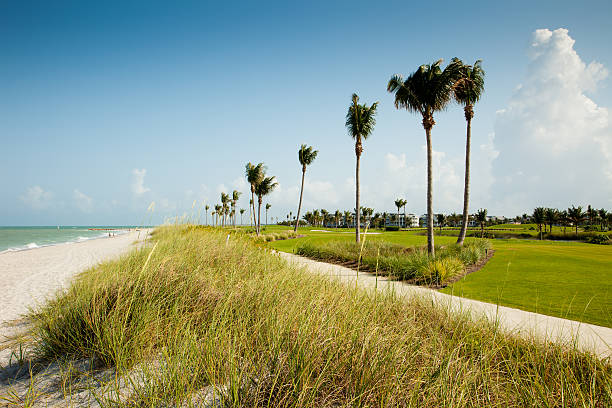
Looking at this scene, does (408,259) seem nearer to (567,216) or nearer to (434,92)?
(434,92)

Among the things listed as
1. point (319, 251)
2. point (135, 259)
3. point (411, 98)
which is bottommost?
point (319, 251)

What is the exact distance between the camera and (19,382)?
2393 mm

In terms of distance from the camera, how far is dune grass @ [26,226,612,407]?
1.83 metres

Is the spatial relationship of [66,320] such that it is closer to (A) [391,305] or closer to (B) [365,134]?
(A) [391,305]

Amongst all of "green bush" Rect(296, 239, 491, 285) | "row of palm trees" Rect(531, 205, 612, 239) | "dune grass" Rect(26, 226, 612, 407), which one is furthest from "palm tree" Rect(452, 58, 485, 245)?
"row of palm trees" Rect(531, 205, 612, 239)

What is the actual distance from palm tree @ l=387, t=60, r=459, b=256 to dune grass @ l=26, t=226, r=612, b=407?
34.9ft

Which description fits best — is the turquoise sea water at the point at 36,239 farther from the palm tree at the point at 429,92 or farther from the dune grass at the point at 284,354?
the palm tree at the point at 429,92

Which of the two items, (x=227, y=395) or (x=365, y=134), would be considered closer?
(x=227, y=395)

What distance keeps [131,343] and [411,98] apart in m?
15.1

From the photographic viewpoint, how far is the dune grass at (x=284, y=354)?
1828mm

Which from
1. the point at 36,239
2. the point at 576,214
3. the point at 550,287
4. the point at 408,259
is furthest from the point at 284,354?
the point at 576,214

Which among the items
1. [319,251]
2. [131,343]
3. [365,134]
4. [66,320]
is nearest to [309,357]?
[131,343]

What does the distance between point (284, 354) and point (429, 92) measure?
14453mm

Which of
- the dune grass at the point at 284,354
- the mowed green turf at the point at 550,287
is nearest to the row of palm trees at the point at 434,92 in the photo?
the mowed green turf at the point at 550,287
